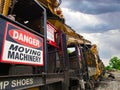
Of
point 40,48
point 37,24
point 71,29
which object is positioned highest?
point 71,29

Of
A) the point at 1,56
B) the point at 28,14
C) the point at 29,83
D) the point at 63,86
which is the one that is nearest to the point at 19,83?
the point at 29,83

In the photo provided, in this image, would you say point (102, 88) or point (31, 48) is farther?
point (102, 88)

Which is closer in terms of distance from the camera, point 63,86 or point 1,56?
point 1,56

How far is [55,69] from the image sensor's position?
19.9 ft

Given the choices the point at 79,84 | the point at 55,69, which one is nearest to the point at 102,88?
the point at 79,84

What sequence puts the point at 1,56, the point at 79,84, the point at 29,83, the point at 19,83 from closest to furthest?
the point at 1,56 < the point at 19,83 < the point at 29,83 < the point at 79,84

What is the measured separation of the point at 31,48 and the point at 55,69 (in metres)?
2.23

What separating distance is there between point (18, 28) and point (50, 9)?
5.37m

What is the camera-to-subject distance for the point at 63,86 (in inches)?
225

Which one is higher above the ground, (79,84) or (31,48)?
(31,48)

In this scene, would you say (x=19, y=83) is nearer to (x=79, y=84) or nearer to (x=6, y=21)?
(x=6, y=21)

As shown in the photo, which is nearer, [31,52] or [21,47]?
[21,47]

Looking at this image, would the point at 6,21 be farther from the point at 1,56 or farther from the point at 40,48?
the point at 40,48

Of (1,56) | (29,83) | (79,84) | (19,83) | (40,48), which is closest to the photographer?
(1,56)
